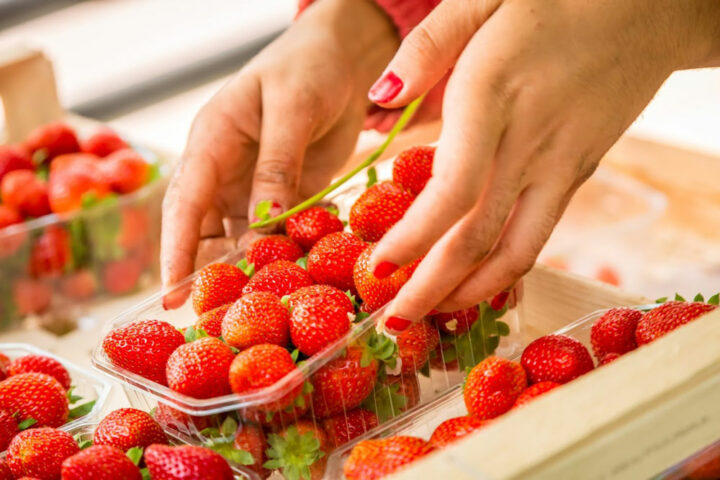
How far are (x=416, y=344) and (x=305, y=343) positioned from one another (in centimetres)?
15

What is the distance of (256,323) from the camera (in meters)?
0.93

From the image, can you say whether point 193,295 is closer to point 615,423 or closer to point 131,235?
point 615,423

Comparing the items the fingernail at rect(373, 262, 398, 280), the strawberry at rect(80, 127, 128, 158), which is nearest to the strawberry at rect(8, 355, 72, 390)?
the fingernail at rect(373, 262, 398, 280)

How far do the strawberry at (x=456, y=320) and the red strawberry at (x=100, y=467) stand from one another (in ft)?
1.25

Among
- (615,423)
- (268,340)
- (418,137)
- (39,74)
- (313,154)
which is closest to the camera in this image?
(615,423)

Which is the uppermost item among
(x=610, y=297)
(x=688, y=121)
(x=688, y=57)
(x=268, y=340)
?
(x=688, y=57)

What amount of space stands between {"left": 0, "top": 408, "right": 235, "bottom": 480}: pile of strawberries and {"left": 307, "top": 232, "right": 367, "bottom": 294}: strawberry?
26cm

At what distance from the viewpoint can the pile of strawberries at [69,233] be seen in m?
1.78

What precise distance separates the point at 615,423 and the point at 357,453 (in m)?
0.28

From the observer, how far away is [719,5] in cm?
95

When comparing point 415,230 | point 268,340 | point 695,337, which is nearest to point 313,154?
point 268,340

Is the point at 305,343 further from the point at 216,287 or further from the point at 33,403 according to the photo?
the point at 33,403

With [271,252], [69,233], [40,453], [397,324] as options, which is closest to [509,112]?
[397,324]

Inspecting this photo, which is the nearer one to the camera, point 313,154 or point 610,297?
point 610,297
